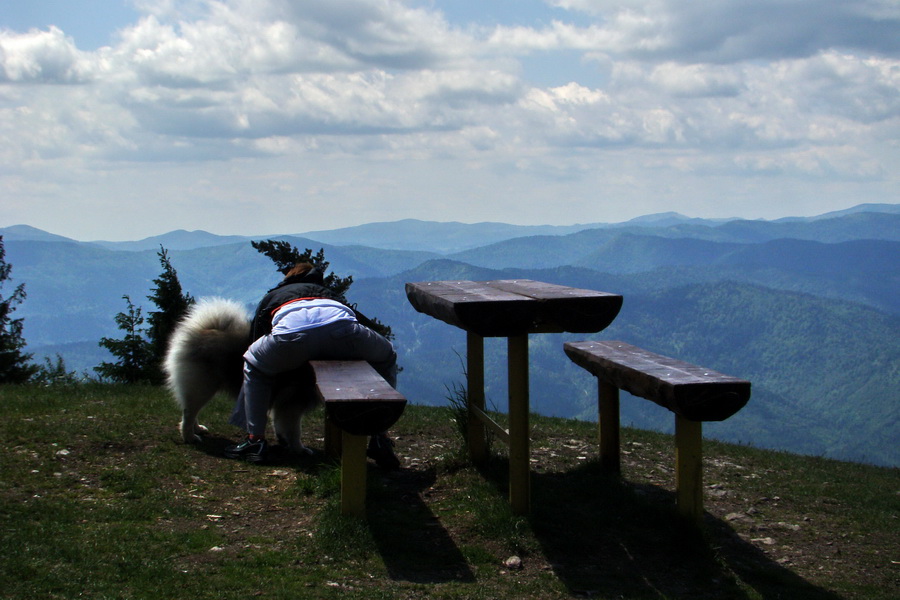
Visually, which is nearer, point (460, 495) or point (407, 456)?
point (460, 495)

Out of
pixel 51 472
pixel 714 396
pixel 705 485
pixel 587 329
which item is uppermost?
pixel 587 329

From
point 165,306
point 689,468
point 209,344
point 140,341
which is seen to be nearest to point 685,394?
point 689,468

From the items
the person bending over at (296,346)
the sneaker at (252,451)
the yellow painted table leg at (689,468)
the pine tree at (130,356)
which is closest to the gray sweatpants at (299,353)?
the person bending over at (296,346)

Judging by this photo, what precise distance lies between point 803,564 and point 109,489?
4204 mm

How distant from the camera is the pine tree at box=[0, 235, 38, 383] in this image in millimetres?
14374

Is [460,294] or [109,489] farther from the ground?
[460,294]

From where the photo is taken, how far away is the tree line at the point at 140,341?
42.9 feet

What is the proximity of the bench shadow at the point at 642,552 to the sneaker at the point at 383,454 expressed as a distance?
1123 mm

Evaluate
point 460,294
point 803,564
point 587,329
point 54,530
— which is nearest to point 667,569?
point 803,564

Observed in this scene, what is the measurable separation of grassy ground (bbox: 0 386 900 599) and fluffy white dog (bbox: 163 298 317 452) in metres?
0.26

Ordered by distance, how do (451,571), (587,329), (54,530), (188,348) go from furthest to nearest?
(188,348) → (587,329) → (54,530) → (451,571)

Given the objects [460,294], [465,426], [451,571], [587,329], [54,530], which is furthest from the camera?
[465,426]

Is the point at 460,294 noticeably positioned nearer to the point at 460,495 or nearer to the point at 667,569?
the point at 460,495

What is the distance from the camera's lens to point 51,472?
224 inches
